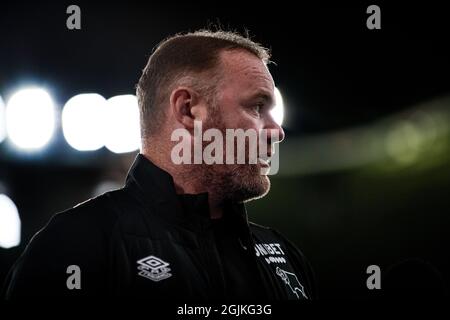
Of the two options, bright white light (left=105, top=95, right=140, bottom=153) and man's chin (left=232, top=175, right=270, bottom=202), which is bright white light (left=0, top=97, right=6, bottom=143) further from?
man's chin (left=232, top=175, right=270, bottom=202)

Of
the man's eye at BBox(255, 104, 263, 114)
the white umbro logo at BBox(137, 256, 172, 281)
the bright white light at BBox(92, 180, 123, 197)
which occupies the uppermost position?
the man's eye at BBox(255, 104, 263, 114)

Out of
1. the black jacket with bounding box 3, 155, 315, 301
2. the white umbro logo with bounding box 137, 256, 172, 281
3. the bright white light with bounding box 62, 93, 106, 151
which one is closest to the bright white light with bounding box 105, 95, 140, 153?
the bright white light with bounding box 62, 93, 106, 151

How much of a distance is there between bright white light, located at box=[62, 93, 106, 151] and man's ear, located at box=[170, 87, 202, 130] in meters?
3.66

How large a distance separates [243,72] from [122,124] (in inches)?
152

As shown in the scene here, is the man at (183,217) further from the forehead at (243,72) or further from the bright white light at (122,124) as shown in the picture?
the bright white light at (122,124)

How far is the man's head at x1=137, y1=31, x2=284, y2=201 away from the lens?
1.83 m

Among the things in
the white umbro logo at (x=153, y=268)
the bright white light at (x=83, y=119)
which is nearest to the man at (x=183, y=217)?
the white umbro logo at (x=153, y=268)

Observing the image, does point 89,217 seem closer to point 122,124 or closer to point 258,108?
point 258,108

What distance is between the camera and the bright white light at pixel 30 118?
A: 516 cm

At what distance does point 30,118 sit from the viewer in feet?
17.6

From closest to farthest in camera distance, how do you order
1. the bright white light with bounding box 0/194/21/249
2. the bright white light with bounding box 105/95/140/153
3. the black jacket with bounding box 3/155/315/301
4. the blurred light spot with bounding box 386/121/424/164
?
the black jacket with bounding box 3/155/315/301
the bright white light with bounding box 105/95/140/153
the bright white light with bounding box 0/194/21/249
the blurred light spot with bounding box 386/121/424/164

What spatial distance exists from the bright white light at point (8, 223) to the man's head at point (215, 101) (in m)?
4.56

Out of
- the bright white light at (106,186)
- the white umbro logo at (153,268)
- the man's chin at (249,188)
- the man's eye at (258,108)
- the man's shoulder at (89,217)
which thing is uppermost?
the man's eye at (258,108)
